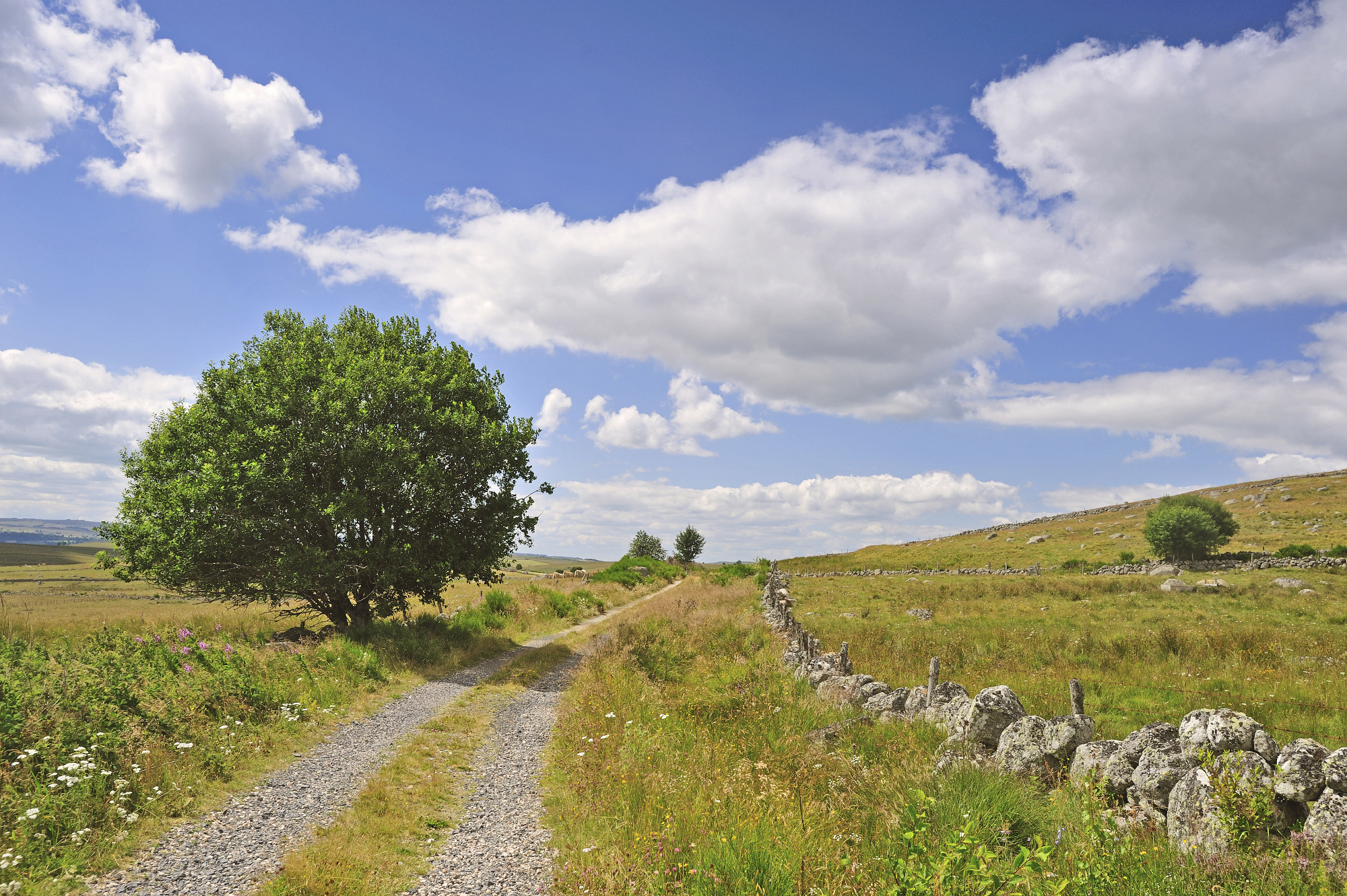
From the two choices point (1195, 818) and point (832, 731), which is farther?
point (832, 731)

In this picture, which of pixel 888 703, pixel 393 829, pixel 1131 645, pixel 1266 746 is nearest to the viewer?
pixel 1266 746

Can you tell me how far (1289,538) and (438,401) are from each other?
72.2m

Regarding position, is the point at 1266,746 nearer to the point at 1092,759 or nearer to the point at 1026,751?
the point at 1092,759

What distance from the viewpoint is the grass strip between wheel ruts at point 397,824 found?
21.6 ft

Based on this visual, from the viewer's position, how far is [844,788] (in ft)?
27.0

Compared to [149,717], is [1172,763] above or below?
above

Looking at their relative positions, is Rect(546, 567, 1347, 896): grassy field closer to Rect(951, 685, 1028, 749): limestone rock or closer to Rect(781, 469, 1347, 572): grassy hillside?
Rect(951, 685, 1028, 749): limestone rock

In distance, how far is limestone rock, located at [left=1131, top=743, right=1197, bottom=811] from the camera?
6.83m

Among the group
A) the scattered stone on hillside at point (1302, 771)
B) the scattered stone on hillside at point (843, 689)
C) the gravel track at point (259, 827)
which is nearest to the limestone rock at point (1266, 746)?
the scattered stone on hillside at point (1302, 771)

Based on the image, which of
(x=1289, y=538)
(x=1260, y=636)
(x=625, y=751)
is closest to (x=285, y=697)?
(x=625, y=751)

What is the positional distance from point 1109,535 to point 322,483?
83917mm

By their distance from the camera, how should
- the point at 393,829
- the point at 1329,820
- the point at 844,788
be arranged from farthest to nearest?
1. the point at 844,788
2. the point at 393,829
3. the point at 1329,820

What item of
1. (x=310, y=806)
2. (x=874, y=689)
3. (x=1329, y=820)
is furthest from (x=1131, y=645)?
(x=310, y=806)

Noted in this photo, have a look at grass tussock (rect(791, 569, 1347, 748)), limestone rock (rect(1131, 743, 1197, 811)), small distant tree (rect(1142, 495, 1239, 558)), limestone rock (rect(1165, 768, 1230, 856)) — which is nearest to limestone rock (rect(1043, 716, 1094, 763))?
limestone rock (rect(1131, 743, 1197, 811))
